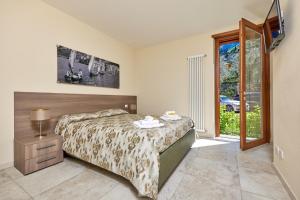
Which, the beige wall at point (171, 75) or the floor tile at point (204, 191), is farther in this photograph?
the beige wall at point (171, 75)

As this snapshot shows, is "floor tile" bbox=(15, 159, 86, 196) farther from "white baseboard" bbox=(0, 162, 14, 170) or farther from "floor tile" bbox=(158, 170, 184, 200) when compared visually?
"floor tile" bbox=(158, 170, 184, 200)

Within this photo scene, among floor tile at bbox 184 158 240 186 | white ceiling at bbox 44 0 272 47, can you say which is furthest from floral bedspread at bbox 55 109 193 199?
white ceiling at bbox 44 0 272 47

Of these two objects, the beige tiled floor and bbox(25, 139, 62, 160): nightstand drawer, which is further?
bbox(25, 139, 62, 160): nightstand drawer

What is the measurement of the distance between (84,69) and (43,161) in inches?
73.9

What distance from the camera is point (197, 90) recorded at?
3.81 meters

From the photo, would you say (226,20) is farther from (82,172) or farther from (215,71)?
(82,172)

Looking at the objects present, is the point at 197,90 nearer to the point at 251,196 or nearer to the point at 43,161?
the point at 251,196

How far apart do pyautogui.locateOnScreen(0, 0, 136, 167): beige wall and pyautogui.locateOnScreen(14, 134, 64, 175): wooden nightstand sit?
261 millimetres

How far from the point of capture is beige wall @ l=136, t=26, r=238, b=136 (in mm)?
3678

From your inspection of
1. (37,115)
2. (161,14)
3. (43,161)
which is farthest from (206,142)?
(37,115)

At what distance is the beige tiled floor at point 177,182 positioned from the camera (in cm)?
152

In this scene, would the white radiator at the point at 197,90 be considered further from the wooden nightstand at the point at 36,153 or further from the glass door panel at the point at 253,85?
the wooden nightstand at the point at 36,153

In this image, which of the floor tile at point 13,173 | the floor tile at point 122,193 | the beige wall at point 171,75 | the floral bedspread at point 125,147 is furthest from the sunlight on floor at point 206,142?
the floor tile at point 13,173

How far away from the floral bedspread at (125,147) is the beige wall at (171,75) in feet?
5.24
